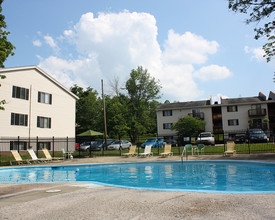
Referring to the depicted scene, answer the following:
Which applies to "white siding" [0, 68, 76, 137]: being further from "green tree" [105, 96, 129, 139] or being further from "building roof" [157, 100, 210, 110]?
"building roof" [157, 100, 210, 110]

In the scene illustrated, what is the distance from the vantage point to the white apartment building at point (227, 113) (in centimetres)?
3953

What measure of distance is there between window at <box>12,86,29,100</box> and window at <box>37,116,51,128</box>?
9.29 ft

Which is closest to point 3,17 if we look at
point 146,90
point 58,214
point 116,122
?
point 58,214

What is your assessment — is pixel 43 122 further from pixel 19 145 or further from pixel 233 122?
pixel 233 122

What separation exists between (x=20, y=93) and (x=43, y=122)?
426 cm

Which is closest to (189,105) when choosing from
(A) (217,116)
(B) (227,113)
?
(A) (217,116)

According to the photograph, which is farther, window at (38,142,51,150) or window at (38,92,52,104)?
window at (38,92,52,104)

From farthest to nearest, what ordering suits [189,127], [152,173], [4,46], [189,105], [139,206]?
1. [189,105]
2. [189,127]
3. [4,46]
4. [152,173]
5. [139,206]

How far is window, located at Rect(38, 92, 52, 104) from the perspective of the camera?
27614 mm

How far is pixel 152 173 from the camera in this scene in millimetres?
12719

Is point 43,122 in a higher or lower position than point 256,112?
lower

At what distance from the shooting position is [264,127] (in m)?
38.7

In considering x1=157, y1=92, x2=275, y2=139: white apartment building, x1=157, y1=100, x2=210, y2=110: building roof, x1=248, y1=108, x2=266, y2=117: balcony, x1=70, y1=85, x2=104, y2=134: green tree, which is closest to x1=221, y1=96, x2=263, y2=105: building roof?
x1=157, y1=92, x2=275, y2=139: white apartment building

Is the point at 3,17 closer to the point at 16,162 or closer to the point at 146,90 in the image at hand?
the point at 16,162
